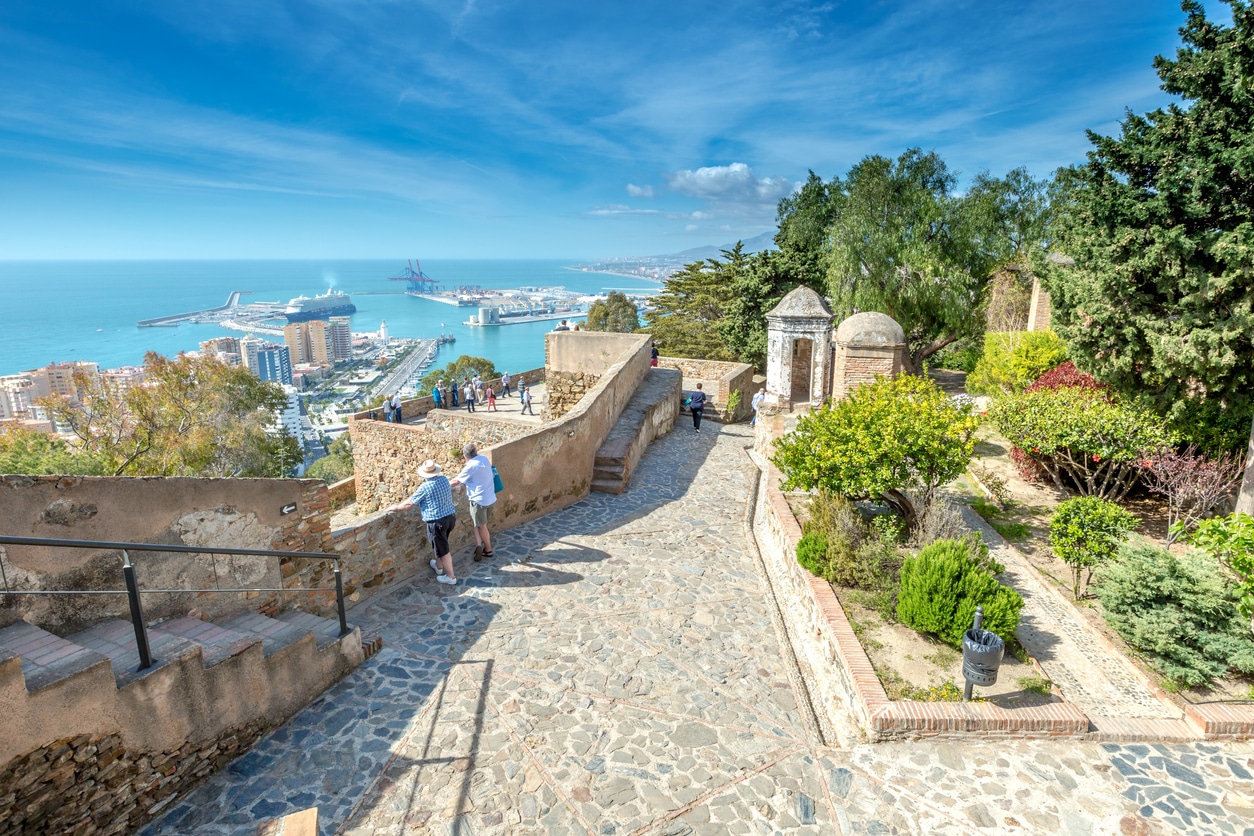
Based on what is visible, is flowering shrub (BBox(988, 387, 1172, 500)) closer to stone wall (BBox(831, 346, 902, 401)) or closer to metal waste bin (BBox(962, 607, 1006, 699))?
stone wall (BBox(831, 346, 902, 401))

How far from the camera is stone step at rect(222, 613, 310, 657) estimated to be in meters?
5.26

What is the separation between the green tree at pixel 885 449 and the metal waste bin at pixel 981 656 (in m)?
3.21

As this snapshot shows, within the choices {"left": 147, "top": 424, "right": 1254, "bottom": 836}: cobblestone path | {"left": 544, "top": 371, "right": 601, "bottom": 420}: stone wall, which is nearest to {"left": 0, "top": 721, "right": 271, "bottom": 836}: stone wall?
{"left": 147, "top": 424, "right": 1254, "bottom": 836}: cobblestone path

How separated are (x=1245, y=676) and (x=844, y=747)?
4.08 metres

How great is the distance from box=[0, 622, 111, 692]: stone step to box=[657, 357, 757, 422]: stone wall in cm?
1648

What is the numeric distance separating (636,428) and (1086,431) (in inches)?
314

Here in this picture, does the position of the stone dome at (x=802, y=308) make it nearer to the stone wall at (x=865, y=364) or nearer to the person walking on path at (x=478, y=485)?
the stone wall at (x=865, y=364)

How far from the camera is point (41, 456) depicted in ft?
72.3

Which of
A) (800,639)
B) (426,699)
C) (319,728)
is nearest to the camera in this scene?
(319,728)

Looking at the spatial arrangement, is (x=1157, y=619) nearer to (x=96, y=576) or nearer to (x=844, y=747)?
(x=844, y=747)

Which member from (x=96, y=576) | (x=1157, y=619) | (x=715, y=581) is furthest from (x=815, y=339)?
(x=96, y=576)

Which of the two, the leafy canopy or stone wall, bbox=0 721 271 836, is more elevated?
the leafy canopy

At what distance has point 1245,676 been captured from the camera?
6.16m

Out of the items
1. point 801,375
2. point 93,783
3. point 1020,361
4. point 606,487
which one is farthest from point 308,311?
point 93,783
